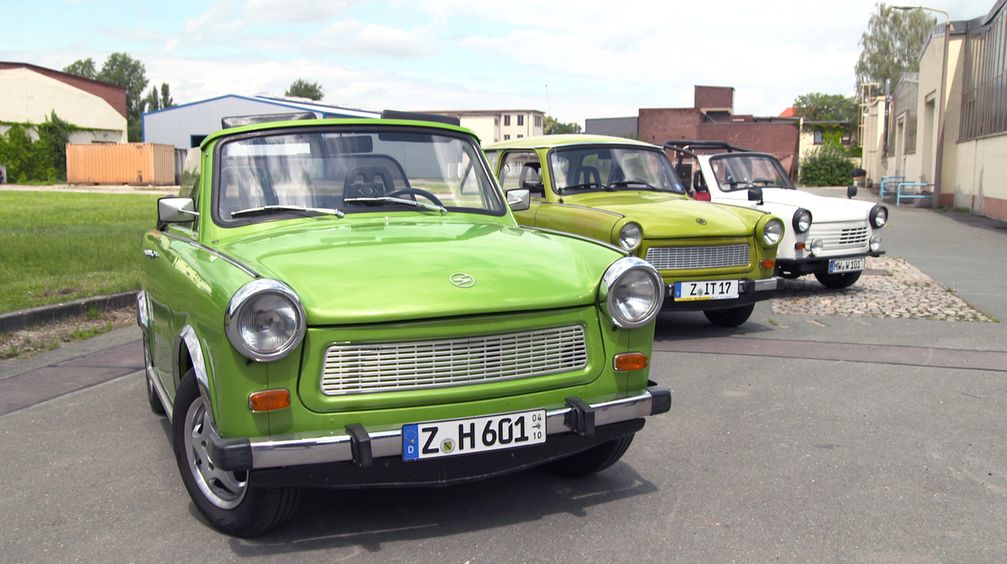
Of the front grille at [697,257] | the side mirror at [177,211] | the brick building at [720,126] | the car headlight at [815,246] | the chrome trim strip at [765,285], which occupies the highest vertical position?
the brick building at [720,126]

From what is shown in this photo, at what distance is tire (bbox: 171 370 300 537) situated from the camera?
3488 millimetres

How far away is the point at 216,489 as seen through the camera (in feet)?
12.1

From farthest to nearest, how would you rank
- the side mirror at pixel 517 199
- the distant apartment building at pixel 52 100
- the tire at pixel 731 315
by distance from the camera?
the distant apartment building at pixel 52 100 → the tire at pixel 731 315 → the side mirror at pixel 517 199

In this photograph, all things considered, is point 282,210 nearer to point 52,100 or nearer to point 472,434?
point 472,434

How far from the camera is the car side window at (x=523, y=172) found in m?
9.41

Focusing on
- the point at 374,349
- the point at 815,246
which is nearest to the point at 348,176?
the point at 374,349

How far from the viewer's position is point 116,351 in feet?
24.5

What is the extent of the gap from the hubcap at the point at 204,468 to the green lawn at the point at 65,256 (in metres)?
5.33

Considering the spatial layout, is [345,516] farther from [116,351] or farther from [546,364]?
[116,351]

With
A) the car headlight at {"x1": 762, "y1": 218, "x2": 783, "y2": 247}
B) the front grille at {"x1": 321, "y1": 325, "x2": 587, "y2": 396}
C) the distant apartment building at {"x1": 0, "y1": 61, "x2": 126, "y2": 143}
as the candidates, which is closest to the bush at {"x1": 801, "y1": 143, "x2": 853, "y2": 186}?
the distant apartment building at {"x1": 0, "y1": 61, "x2": 126, "y2": 143}

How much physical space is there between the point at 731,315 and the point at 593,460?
468 centimetres

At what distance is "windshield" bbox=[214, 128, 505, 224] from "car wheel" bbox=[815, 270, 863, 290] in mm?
→ 7299

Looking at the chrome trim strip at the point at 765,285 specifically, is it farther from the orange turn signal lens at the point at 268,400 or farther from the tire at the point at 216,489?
the orange turn signal lens at the point at 268,400

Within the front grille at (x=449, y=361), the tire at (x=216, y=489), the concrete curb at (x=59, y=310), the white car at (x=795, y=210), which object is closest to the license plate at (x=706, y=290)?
the white car at (x=795, y=210)
